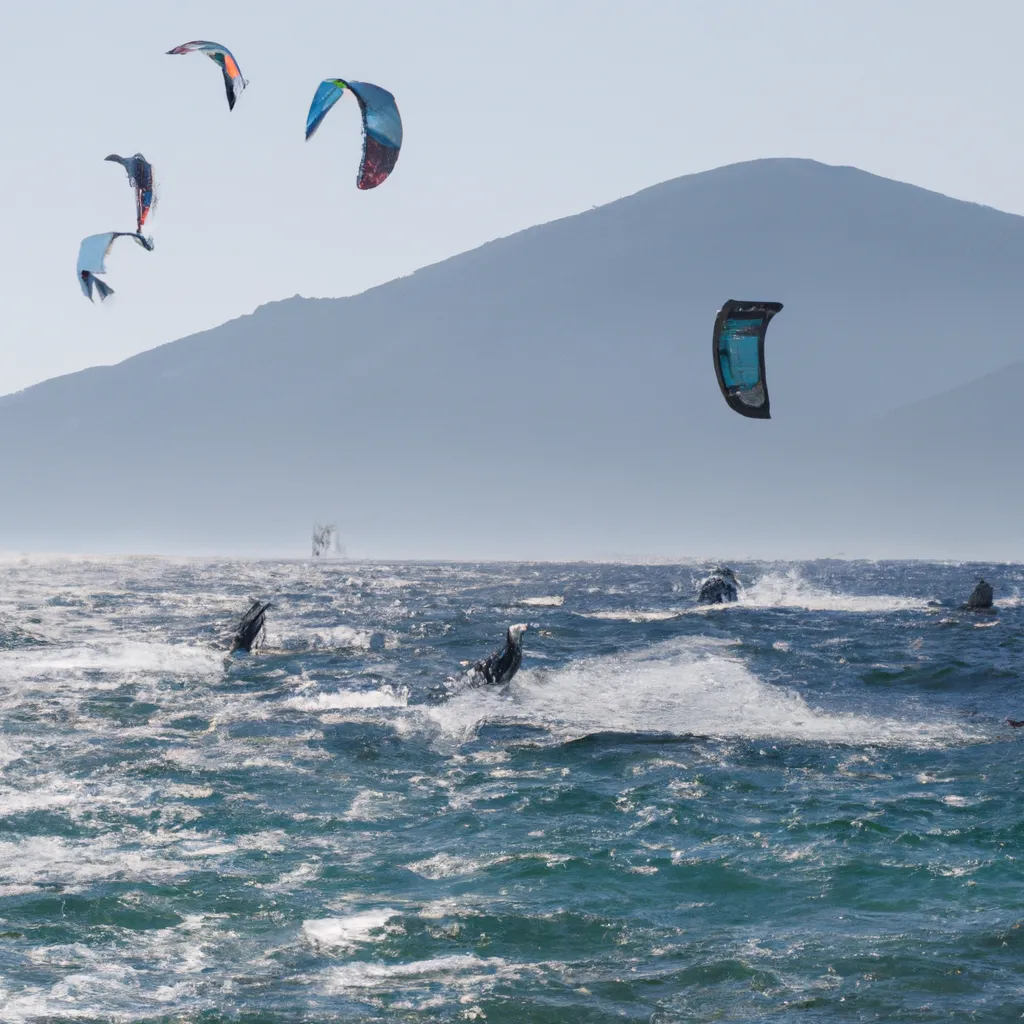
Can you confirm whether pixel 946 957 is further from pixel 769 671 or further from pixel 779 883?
pixel 769 671

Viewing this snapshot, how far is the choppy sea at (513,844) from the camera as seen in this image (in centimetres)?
1003

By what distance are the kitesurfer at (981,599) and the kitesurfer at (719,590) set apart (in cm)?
1090

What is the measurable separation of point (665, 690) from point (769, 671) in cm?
425

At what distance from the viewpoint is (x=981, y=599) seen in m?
57.2

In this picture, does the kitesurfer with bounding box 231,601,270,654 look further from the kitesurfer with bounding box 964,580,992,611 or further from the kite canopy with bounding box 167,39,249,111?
the kitesurfer with bounding box 964,580,992,611

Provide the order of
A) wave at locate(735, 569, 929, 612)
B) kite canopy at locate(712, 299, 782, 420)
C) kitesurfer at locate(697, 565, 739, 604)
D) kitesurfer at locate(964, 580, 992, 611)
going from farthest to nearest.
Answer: kitesurfer at locate(697, 565, 739, 604) → wave at locate(735, 569, 929, 612) → kitesurfer at locate(964, 580, 992, 611) → kite canopy at locate(712, 299, 782, 420)

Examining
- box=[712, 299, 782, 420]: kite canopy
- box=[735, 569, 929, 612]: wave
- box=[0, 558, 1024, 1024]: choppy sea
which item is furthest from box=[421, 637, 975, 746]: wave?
box=[735, 569, 929, 612]: wave

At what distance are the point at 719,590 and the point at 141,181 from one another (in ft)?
130

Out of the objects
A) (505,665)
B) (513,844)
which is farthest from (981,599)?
(513,844)

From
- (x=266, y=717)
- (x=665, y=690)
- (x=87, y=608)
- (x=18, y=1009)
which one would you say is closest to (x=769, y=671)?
(x=665, y=690)

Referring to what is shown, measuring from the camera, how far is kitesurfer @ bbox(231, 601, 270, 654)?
3447cm

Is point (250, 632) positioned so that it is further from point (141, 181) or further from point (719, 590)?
point (719, 590)

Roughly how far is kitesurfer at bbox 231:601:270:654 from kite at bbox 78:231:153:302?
9.28m

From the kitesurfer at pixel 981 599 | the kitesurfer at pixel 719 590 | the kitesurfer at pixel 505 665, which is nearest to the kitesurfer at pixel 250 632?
the kitesurfer at pixel 505 665
